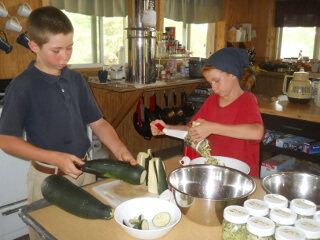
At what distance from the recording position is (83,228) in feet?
2.98

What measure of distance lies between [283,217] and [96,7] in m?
2.93

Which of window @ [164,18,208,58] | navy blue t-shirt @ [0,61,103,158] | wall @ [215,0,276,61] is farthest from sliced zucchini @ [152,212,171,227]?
wall @ [215,0,276,61]

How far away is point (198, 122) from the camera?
1.32m

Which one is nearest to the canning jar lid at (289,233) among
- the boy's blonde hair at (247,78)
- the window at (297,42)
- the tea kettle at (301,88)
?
the boy's blonde hair at (247,78)

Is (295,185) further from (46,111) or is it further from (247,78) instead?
(46,111)

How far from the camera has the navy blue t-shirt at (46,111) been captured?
1215 millimetres

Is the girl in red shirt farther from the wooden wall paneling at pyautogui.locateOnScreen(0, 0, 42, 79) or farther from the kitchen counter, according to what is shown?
the wooden wall paneling at pyautogui.locateOnScreen(0, 0, 42, 79)

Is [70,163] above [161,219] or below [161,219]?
above

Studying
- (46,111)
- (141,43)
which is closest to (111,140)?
(46,111)

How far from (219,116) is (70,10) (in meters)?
2.06

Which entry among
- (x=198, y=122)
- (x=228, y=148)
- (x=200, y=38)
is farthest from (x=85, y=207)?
(x=200, y=38)

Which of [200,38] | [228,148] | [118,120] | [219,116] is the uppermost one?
[200,38]

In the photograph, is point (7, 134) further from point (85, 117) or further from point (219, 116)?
point (219, 116)

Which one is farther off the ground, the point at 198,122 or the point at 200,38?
the point at 200,38
